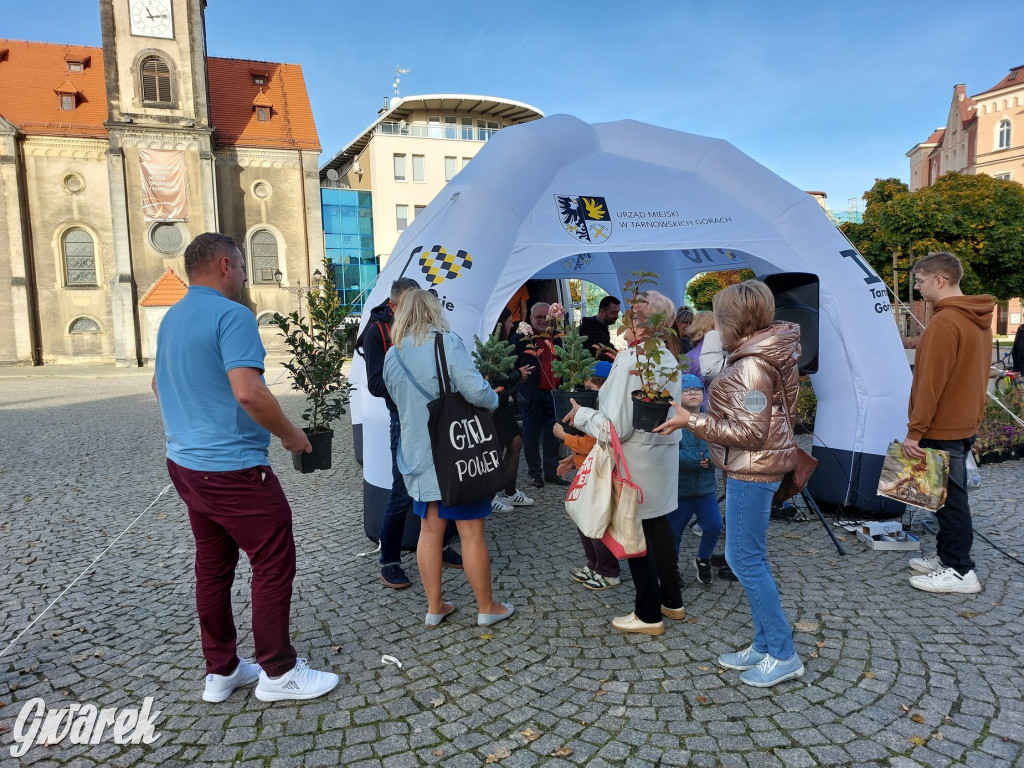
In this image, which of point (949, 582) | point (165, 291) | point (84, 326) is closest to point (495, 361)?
point (949, 582)

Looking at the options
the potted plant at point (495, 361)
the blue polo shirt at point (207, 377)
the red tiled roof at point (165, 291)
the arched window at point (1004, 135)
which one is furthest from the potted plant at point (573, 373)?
the arched window at point (1004, 135)

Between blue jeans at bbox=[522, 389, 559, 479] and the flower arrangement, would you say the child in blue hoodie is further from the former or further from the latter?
blue jeans at bbox=[522, 389, 559, 479]

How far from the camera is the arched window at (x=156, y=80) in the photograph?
3000 centimetres

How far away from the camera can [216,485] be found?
2811mm

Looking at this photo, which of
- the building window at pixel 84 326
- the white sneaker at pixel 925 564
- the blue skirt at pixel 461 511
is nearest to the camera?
the blue skirt at pixel 461 511

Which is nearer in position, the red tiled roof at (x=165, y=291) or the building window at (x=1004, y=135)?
the red tiled roof at (x=165, y=291)

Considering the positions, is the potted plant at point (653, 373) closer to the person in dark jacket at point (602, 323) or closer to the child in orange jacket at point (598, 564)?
the child in orange jacket at point (598, 564)

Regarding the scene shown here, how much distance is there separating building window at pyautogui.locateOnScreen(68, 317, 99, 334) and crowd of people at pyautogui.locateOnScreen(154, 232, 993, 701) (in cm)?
3349

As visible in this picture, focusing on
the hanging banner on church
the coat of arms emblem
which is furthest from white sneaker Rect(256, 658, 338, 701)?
the hanging banner on church

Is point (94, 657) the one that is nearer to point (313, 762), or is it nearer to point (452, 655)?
point (313, 762)

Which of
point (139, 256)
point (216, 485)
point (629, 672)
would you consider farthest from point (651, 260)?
point (139, 256)

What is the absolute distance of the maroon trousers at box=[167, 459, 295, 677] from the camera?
2.84 meters

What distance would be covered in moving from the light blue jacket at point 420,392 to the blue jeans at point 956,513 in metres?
2.80

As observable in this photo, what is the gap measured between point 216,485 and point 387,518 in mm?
1655
